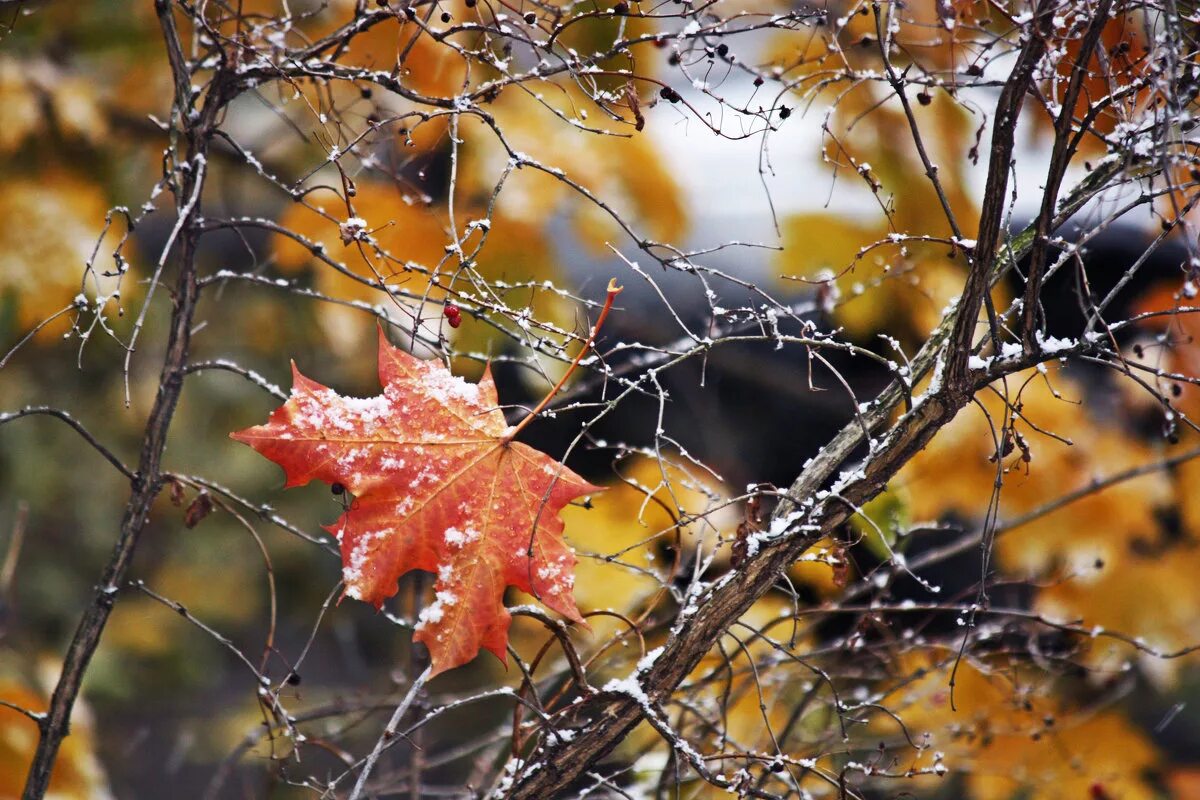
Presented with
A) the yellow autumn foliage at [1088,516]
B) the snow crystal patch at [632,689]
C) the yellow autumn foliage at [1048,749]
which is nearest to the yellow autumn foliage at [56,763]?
the snow crystal patch at [632,689]

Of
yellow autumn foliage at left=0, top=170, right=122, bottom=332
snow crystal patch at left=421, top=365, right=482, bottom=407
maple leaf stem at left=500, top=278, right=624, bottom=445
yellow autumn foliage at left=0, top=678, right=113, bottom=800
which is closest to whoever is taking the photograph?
maple leaf stem at left=500, top=278, right=624, bottom=445

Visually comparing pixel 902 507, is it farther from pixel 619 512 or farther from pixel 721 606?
pixel 619 512

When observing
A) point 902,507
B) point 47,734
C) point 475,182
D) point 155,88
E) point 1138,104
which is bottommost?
point 47,734

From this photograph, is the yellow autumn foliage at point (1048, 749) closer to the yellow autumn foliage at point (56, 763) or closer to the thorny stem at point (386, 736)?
the thorny stem at point (386, 736)

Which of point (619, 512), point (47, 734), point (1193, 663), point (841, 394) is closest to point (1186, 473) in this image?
point (1193, 663)

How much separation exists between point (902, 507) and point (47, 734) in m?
1.01

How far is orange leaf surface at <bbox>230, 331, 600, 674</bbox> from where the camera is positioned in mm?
895

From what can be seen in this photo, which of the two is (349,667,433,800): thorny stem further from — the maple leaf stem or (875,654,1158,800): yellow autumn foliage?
(875,654,1158,800): yellow autumn foliage

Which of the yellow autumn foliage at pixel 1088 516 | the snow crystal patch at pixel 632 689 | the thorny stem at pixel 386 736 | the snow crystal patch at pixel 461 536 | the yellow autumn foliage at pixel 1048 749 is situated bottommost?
the thorny stem at pixel 386 736

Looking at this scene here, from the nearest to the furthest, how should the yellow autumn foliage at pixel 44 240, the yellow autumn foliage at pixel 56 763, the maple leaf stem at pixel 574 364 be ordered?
the maple leaf stem at pixel 574 364 → the yellow autumn foliage at pixel 56 763 → the yellow autumn foliage at pixel 44 240

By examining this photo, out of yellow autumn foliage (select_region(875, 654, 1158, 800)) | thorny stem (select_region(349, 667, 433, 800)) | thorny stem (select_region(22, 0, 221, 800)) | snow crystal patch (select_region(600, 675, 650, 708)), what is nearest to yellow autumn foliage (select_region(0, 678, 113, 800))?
thorny stem (select_region(22, 0, 221, 800))

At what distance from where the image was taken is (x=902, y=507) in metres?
1.34

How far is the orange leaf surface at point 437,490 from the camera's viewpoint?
90 centimetres

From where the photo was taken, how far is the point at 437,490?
94 centimetres
